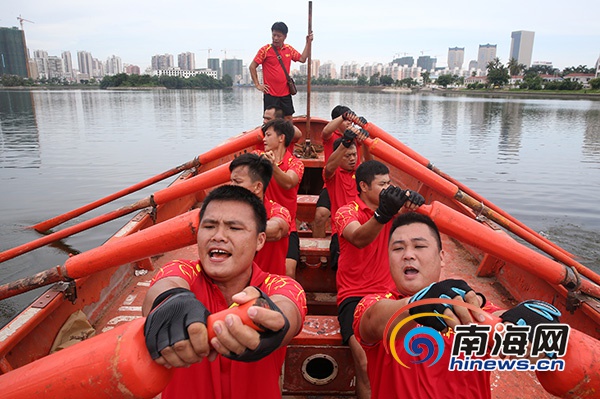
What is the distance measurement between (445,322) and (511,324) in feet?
0.78

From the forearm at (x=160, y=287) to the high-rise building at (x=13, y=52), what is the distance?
506ft

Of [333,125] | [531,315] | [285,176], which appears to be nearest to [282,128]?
[285,176]

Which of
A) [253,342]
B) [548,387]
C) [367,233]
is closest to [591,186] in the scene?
[367,233]

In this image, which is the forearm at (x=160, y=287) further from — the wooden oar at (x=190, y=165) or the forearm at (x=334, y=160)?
the wooden oar at (x=190, y=165)

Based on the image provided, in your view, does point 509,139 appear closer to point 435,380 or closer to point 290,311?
point 435,380

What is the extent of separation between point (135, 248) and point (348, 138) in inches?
102

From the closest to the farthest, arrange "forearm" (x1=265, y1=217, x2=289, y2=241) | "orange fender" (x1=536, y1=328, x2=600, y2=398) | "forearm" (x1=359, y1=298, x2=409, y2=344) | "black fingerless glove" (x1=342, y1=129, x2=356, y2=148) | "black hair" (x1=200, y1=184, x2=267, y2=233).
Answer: "orange fender" (x1=536, y1=328, x2=600, y2=398) < "forearm" (x1=359, y1=298, x2=409, y2=344) < "black hair" (x1=200, y1=184, x2=267, y2=233) < "forearm" (x1=265, y1=217, x2=289, y2=241) < "black fingerless glove" (x1=342, y1=129, x2=356, y2=148)

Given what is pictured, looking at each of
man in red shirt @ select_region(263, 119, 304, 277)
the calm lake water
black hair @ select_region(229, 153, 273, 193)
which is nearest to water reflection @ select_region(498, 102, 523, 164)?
the calm lake water

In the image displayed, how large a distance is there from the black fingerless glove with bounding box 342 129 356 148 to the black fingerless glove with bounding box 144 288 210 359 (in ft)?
11.2

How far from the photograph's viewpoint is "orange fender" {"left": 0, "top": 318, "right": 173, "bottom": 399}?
1348 millimetres

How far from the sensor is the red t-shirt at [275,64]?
821cm

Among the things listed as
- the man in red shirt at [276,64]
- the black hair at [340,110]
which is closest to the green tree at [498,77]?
the man in red shirt at [276,64]

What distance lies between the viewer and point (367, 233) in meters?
2.97

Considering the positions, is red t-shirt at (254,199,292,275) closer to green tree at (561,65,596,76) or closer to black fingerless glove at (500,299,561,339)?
black fingerless glove at (500,299,561,339)
